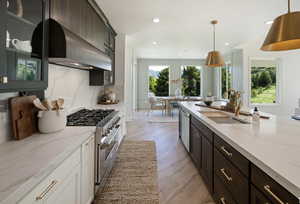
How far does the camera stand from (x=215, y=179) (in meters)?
1.83

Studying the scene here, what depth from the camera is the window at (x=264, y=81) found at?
6.43m

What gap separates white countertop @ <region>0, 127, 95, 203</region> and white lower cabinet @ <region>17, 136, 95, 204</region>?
62 millimetres

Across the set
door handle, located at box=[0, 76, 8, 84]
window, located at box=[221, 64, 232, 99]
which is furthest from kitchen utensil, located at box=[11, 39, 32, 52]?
window, located at box=[221, 64, 232, 99]

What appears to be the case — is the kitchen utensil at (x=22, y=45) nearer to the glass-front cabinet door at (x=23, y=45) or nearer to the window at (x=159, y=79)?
the glass-front cabinet door at (x=23, y=45)

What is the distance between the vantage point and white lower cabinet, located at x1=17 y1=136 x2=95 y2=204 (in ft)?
3.15

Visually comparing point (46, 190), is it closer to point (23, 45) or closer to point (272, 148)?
point (23, 45)

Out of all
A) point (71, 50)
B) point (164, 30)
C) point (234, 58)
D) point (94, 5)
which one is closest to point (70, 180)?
point (71, 50)

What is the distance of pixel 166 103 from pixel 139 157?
16.0 feet

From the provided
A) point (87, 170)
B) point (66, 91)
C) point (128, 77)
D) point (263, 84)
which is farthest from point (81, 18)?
point (263, 84)

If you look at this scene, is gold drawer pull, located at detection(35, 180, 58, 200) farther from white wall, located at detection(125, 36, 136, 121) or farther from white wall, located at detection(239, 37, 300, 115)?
white wall, located at detection(239, 37, 300, 115)

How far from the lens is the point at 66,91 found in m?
2.49

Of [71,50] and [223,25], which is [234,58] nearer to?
[223,25]

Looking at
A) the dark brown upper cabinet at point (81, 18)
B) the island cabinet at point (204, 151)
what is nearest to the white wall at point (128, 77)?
the dark brown upper cabinet at point (81, 18)

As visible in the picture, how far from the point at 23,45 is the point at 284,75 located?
772cm
